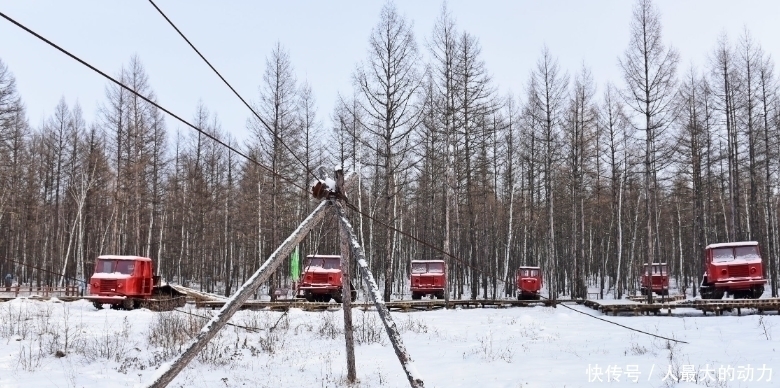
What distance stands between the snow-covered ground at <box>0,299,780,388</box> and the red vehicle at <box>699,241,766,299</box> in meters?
7.66

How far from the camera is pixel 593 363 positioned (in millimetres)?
7883

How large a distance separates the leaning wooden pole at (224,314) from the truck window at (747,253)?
19.2m

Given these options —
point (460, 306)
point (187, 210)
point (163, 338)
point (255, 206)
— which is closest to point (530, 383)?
point (163, 338)

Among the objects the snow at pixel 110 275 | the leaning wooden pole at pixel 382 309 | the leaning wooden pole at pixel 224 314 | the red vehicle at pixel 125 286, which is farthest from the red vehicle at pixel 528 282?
the leaning wooden pole at pixel 224 314

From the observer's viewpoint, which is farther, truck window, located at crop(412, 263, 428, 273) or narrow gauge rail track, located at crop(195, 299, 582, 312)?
truck window, located at crop(412, 263, 428, 273)

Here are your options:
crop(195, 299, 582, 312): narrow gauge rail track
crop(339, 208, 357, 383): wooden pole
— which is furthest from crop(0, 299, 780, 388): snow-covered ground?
crop(195, 299, 582, 312): narrow gauge rail track

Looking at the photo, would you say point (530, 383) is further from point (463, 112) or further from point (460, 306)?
point (463, 112)

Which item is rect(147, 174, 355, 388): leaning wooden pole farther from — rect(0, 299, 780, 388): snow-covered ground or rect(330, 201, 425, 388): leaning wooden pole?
rect(0, 299, 780, 388): snow-covered ground

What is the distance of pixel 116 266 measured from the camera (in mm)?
18484

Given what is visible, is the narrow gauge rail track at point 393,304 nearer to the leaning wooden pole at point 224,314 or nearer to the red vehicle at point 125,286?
the red vehicle at point 125,286

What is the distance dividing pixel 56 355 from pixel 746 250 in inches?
846

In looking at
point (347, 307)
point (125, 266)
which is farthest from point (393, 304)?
point (347, 307)

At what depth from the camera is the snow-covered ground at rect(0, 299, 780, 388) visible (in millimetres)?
6914

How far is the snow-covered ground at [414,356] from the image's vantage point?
22.7ft
